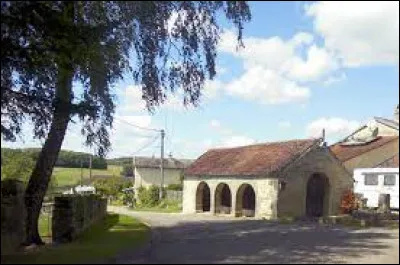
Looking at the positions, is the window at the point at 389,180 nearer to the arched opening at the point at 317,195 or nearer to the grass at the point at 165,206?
the arched opening at the point at 317,195

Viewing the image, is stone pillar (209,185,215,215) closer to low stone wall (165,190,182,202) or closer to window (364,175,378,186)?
window (364,175,378,186)

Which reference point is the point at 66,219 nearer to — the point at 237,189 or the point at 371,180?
the point at 237,189

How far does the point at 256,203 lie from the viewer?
40.7 meters

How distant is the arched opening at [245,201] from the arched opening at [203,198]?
5.71m

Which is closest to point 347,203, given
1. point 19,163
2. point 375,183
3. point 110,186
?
point 375,183

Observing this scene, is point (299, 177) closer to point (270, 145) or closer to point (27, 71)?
point (270, 145)

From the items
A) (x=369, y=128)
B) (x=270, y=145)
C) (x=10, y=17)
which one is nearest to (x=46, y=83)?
(x=10, y=17)

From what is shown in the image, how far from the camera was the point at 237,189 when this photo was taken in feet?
143

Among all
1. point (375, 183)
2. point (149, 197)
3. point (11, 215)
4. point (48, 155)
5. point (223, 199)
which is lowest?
point (149, 197)

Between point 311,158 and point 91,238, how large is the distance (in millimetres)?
19154

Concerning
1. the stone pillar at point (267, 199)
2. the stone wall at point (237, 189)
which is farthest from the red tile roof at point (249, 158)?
the stone pillar at point (267, 199)

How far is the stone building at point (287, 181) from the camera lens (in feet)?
127

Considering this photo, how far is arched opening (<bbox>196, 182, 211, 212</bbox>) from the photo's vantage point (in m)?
50.0

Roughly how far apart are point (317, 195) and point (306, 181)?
1092 mm
